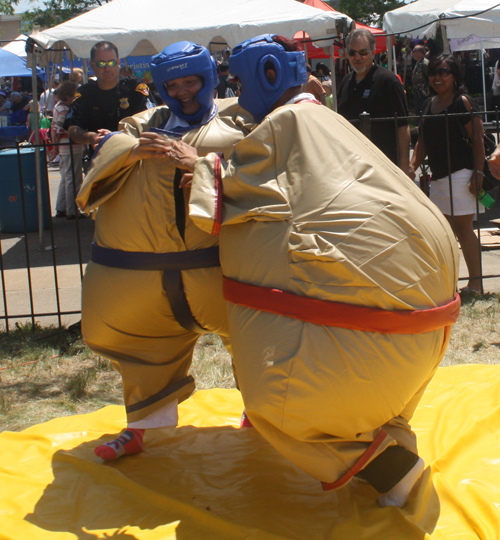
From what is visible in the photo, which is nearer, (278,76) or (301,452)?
(301,452)

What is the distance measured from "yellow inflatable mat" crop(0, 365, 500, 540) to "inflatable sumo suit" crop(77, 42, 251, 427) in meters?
0.38

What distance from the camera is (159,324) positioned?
2.76 metres

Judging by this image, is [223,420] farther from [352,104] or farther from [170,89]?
[352,104]

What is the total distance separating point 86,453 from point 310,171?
1.79 meters

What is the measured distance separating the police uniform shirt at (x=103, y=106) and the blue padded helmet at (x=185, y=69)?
7.89ft

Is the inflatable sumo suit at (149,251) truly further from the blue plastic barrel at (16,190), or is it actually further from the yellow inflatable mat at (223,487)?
the blue plastic barrel at (16,190)

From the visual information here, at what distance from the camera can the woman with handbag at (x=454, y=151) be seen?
5.02 m

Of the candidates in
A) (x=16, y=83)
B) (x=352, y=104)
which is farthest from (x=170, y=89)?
(x=16, y=83)

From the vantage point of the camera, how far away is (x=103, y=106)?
4.98 m

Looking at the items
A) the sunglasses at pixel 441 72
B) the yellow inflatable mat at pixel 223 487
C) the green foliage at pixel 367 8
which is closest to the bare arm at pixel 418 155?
the sunglasses at pixel 441 72

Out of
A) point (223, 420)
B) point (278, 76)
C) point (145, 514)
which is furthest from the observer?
point (223, 420)

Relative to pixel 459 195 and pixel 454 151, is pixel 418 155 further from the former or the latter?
pixel 459 195

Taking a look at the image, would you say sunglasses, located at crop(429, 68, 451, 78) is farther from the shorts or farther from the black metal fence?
the shorts

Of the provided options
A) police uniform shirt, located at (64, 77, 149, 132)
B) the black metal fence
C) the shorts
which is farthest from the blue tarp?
the shorts
